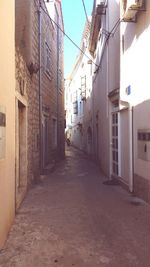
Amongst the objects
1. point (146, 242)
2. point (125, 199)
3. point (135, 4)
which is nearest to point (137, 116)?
point (125, 199)

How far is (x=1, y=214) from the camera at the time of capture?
463 centimetres

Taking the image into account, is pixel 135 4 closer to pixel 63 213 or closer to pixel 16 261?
pixel 63 213

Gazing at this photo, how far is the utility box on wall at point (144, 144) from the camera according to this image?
7015mm

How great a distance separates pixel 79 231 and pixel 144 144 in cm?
263

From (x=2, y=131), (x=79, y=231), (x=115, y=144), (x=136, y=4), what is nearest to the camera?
(x=2, y=131)

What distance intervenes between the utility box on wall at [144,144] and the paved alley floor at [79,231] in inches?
37.9

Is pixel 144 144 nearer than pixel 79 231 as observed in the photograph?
No

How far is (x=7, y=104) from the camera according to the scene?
5152 mm

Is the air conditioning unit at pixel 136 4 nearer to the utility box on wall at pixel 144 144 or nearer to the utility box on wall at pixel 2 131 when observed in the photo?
the utility box on wall at pixel 144 144

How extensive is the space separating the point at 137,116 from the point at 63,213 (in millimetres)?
2728

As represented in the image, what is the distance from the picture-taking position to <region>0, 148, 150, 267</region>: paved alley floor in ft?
13.8

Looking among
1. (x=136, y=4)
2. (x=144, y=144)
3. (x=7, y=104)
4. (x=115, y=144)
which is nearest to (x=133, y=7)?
(x=136, y=4)

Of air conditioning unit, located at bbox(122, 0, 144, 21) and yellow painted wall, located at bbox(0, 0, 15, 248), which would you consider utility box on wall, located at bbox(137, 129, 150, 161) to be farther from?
yellow painted wall, located at bbox(0, 0, 15, 248)

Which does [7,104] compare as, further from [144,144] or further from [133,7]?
[133,7]
